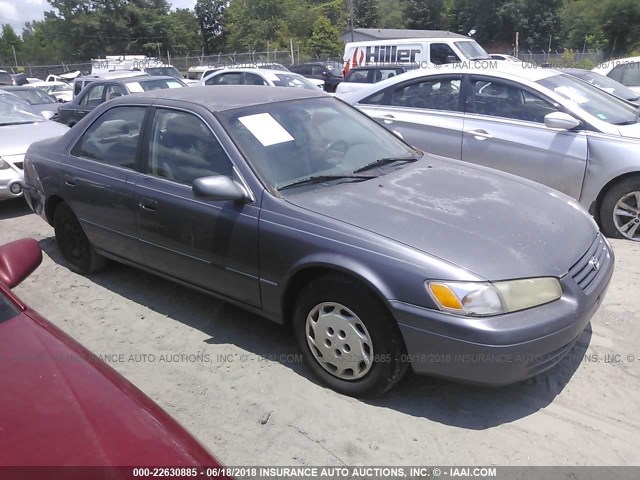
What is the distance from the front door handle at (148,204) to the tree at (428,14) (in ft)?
259

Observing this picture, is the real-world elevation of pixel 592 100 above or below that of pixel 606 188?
above

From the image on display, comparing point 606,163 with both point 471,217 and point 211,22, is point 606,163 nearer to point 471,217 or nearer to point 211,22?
point 471,217

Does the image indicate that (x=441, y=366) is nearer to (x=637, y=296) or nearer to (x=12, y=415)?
(x=12, y=415)

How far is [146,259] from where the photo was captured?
4.04 metres

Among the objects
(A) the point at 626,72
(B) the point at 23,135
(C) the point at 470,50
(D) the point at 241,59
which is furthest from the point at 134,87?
(D) the point at 241,59

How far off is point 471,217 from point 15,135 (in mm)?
6612

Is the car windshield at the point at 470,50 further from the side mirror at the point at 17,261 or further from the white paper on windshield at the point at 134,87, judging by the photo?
the side mirror at the point at 17,261

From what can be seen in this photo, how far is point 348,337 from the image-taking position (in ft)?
9.70

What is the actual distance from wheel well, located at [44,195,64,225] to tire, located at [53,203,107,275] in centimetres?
4

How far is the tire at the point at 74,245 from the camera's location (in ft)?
15.5

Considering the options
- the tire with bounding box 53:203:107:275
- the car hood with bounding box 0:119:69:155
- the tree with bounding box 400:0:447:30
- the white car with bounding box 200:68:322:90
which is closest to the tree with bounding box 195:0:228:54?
the tree with bounding box 400:0:447:30

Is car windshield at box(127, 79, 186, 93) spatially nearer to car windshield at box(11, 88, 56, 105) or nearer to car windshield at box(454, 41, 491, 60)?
car windshield at box(11, 88, 56, 105)

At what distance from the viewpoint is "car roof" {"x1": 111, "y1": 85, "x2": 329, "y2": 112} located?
3762mm

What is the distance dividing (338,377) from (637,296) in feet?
8.19
